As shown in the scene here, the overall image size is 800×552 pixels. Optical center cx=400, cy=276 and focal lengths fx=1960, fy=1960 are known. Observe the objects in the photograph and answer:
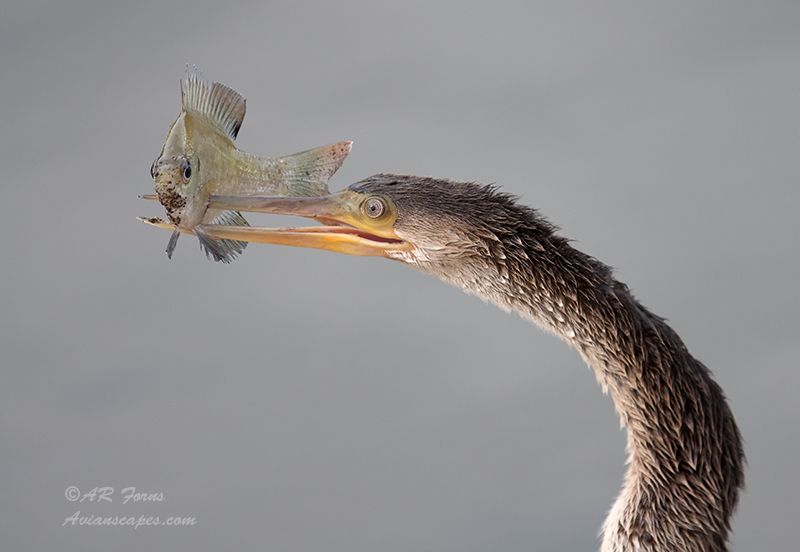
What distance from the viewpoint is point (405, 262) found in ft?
32.5

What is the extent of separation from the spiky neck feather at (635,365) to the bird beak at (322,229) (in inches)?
15.1

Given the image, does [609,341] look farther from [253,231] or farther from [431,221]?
[253,231]

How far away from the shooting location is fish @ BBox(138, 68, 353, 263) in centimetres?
970

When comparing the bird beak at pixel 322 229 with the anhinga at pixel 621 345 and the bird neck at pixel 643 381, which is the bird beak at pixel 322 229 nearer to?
the anhinga at pixel 621 345

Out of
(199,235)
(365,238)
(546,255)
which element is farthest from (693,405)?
(199,235)

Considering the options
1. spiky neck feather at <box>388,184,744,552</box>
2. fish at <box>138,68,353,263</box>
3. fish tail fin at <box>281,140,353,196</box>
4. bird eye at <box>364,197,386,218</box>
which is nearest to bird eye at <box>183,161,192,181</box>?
fish at <box>138,68,353,263</box>

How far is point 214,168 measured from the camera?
32.3 ft

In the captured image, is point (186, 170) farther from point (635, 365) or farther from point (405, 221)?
point (635, 365)

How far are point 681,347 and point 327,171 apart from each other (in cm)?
200

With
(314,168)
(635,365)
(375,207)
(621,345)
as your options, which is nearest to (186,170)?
(314,168)

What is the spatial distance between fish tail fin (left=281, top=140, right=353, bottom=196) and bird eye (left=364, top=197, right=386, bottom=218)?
0.28 metres

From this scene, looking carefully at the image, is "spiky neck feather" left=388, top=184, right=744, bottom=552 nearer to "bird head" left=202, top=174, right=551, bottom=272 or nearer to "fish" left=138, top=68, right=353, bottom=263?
"bird head" left=202, top=174, right=551, bottom=272

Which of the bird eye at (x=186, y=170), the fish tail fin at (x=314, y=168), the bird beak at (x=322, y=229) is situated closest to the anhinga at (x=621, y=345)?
the bird beak at (x=322, y=229)

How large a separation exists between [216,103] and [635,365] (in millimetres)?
2494
